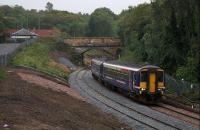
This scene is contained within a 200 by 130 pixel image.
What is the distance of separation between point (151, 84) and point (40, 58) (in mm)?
41912

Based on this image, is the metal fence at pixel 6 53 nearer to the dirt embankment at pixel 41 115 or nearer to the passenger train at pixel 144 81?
the passenger train at pixel 144 81

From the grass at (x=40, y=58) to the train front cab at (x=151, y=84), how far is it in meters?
25.7

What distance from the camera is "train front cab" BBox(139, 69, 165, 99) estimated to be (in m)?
37.8

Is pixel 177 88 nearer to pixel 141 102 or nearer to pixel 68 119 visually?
pixel 141 102

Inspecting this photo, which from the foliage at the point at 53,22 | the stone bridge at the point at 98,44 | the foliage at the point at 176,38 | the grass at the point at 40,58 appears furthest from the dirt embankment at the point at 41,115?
the foliage at the point at 53,22

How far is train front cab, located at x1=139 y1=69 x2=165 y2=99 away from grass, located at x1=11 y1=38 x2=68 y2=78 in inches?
1012

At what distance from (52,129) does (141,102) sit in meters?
20.3

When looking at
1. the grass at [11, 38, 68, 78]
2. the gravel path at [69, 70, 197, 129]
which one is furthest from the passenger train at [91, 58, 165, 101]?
the grass at [11, 38, 68, 78]

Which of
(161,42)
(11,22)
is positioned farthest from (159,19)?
(11,22)

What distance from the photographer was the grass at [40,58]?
6431cm

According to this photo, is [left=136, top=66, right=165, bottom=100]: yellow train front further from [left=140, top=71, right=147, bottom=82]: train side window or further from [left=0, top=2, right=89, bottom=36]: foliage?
[left=0, top=2, right=89, bottom=36]: foliage

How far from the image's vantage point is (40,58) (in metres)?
77.8

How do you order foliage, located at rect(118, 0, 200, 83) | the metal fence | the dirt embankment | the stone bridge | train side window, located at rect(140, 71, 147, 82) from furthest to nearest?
the stone bridge
the metal fence
foliage, located at rect(118, 0, 200, 83)
train side window, located at rect(140, 71, 147, 82)
the dirt embankment

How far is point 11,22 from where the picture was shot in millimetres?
162250
